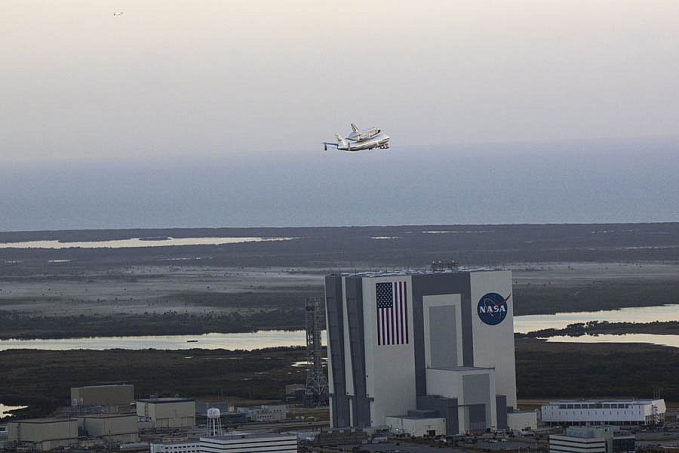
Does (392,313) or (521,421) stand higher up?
(392,313)

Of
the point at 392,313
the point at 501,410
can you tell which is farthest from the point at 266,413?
the point at 501,410

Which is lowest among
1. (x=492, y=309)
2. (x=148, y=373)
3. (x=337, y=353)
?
(x=148, y=373)

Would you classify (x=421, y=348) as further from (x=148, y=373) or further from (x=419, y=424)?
(x=148, y=373)

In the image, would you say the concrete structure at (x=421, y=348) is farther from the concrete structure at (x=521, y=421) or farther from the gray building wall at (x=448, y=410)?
the concrete structure at (x=521, y=421)

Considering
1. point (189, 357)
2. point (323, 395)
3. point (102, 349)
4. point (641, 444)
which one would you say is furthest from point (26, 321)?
point (641, 444)

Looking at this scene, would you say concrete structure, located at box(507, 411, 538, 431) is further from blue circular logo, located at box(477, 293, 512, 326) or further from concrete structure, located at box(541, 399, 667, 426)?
blue circular logo, located at box(477, 293, 512, 326)
